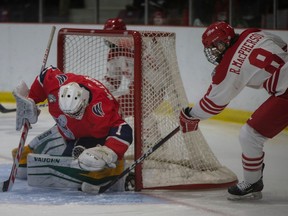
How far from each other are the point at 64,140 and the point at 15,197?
45 centimetres

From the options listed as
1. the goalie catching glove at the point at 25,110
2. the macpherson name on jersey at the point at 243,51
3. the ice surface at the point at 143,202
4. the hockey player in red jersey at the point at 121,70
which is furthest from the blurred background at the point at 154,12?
the goalie catching glove at the point at 25,110

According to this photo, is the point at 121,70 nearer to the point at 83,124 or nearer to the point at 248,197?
the point at 83,124

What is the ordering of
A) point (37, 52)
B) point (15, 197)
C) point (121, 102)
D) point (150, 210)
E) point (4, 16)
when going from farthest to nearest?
1. point (4, 16)
2. point (37, 52)
3. point (121, 102)
4. point (15, 197)
5. point (150, 210)

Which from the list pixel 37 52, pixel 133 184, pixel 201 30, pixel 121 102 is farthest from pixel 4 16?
pixel 133 184

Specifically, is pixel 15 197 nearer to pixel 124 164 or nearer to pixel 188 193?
pixel 124 164

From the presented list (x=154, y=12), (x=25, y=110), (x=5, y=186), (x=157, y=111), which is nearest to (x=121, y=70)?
(x=157, y=111)

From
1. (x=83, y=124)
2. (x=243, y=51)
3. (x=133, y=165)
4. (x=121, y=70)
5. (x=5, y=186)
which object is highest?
(x=243, y=51)

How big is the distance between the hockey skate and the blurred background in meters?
2.89

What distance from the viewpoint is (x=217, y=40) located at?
4324mm

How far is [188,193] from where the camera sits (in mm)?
4594

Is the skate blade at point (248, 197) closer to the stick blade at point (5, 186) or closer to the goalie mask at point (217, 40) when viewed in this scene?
the goalie mask at point (217, 40)

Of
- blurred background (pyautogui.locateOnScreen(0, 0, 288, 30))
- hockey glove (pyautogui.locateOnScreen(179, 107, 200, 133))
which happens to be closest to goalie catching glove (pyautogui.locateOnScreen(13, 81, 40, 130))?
hockey glove (pyautogui.locateOnScreen(179, 107, 200, 133))

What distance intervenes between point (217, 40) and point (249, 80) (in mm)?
247

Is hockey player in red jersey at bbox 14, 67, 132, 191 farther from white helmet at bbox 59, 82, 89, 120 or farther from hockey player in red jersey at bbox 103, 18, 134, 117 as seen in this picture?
hockey player in red jersey at bbox 103, 18, 134, 117
